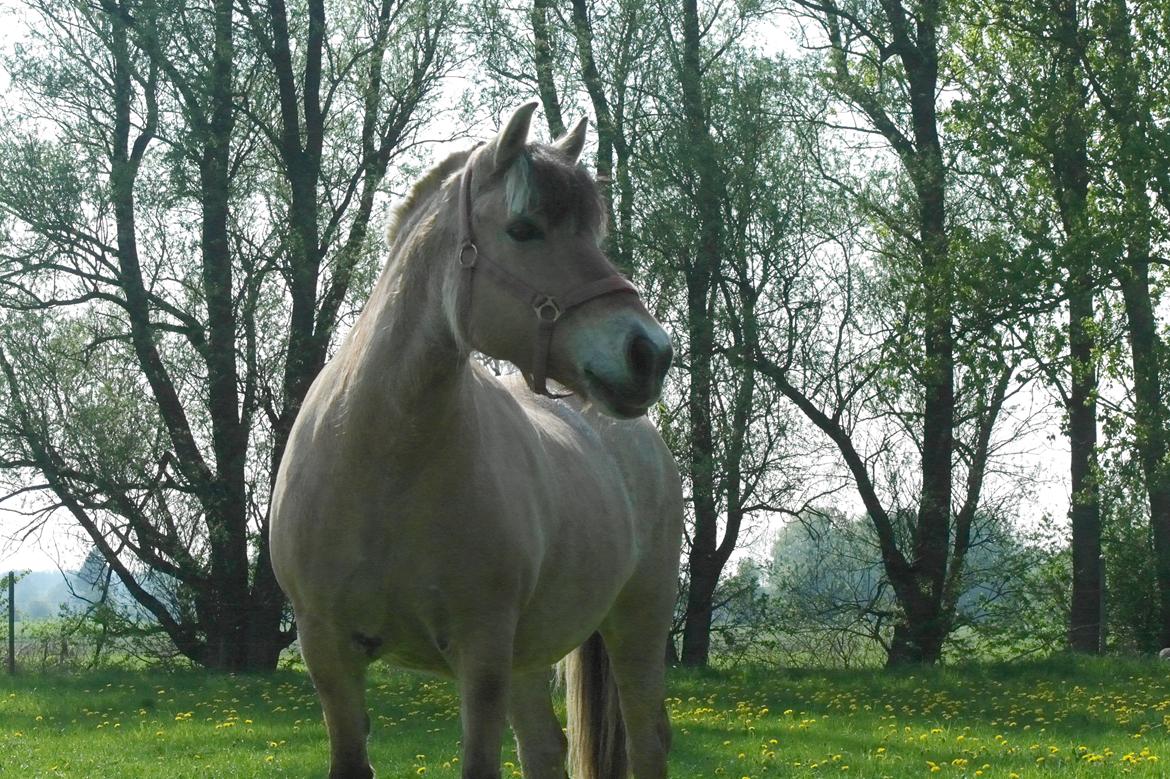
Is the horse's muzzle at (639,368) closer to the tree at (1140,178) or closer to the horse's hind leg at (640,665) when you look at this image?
the horse's hind leg at (640,665)

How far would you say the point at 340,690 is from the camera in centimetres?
387

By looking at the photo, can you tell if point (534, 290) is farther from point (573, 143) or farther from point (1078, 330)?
point (1078, 330)

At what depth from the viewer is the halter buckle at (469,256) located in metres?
3.46

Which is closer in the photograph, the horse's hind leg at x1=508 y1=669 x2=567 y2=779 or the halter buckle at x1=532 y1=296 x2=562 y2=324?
the halter buckle at x1=532 y1=296 x2=562 y2=324

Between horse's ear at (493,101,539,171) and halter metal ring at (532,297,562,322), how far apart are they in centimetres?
42

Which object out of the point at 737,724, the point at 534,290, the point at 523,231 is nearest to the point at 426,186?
the point at 523,231

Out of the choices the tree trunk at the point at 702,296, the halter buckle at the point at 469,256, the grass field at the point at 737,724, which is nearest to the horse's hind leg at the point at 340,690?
the halter buckle at the point at 469,256

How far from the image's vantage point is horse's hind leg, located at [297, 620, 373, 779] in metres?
3.82

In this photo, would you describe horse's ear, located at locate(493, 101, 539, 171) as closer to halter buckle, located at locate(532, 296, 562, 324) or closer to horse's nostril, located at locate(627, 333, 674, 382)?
halter buckle, located at locate(532, 296, 562, 324)

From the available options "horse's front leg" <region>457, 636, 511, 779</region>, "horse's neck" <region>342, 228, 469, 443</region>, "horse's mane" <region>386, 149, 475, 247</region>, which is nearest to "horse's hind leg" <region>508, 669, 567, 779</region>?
"horse's front leg" <region>457, 636, 511, 779</region>

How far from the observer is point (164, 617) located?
18188 mm

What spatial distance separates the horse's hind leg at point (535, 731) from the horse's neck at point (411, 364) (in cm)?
189

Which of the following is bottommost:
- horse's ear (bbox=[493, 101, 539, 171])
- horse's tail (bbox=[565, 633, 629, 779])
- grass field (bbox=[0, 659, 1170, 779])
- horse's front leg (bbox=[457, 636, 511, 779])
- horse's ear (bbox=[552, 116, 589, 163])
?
grass field (bbox=[0, 659, 1170, 779])

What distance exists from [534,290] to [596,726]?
291 centimetres
